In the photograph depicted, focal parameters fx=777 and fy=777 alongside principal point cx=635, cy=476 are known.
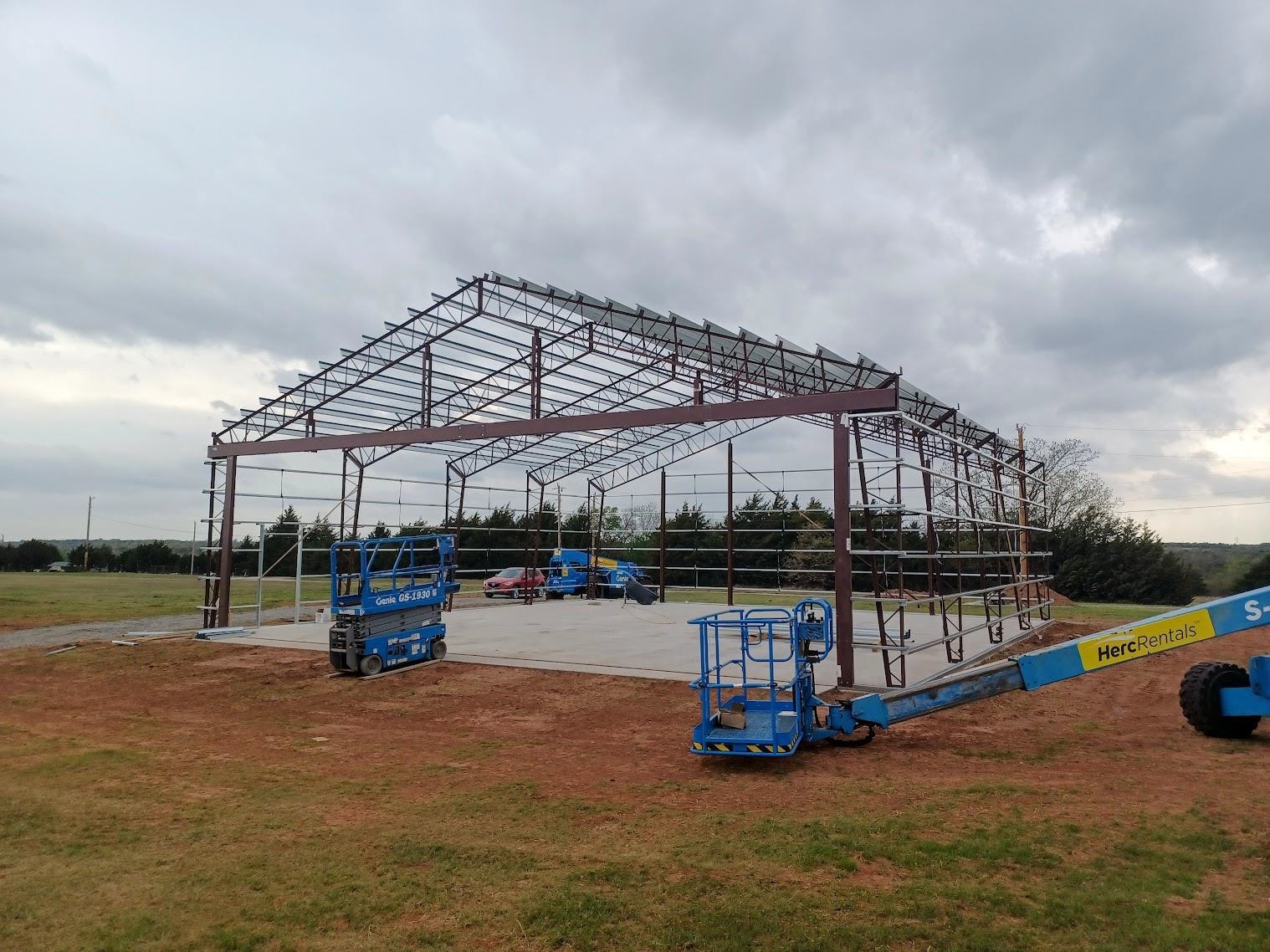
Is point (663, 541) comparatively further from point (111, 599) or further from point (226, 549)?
point (111, 599)

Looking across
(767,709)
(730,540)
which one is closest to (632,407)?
(730,540)

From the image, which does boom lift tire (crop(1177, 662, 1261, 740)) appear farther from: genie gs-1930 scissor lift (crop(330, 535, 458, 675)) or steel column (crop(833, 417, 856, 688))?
genie gs-1930 scissor lift (crop(330, 535, 458, 675))

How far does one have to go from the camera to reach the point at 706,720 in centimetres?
687

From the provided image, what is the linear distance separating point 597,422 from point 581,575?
45.8 feet

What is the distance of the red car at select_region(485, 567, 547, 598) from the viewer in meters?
26.5

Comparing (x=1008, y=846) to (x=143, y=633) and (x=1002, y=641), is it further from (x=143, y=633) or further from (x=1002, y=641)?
(x=143, y=633)

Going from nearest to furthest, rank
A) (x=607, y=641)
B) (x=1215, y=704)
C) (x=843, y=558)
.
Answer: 1. (x=1215, y=704)
2. (x=843, y=558)
3. (x=607, y=641)

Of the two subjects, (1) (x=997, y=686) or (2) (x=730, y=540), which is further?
(2) (x=730, y=540)

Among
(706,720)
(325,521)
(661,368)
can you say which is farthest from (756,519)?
(706,720)

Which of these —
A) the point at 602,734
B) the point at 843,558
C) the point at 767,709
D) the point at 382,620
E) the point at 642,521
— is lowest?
the point at 602,734

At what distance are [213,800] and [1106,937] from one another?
599 cm

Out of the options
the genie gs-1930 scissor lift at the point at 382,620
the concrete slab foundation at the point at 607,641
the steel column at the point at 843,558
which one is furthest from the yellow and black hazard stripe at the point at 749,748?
the genie gs-1930 scissor lift at the point at 382,620

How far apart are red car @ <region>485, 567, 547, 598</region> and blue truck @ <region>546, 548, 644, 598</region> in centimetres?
47

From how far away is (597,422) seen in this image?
14.6 metres
